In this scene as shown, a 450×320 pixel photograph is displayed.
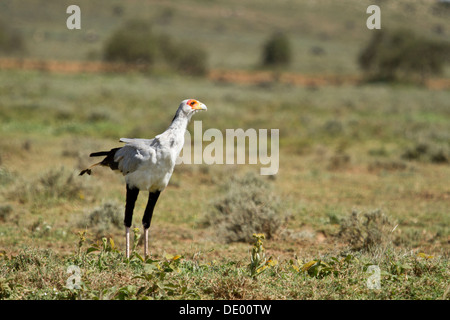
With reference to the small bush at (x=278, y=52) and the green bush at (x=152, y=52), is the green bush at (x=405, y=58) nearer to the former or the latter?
the small bush at (x=278, y=52)

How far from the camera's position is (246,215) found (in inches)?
292

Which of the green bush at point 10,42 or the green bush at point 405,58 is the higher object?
the green bush at point 10,42

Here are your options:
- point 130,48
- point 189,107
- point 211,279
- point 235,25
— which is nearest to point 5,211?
point 189,107

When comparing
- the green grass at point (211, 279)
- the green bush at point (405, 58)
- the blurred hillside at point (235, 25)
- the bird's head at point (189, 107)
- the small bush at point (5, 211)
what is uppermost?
the blurred hillside at point (235, 25)

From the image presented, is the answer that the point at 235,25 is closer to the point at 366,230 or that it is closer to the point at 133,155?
the point at 366,230

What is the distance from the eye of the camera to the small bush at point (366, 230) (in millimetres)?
6465

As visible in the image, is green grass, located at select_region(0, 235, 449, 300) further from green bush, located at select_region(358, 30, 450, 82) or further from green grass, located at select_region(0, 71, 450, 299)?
green bush, located at select_region(358, 30, 450, 82)

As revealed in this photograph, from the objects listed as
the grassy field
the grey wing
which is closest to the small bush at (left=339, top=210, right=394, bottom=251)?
the grassy field

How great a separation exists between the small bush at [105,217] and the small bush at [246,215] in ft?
4.64

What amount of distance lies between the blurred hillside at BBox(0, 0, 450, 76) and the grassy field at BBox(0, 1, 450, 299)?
36.6m

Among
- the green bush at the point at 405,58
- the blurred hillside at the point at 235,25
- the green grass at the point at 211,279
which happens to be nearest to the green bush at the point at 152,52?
the blurred hillside at the point at 235,25

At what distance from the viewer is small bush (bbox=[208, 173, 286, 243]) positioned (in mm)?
7227
